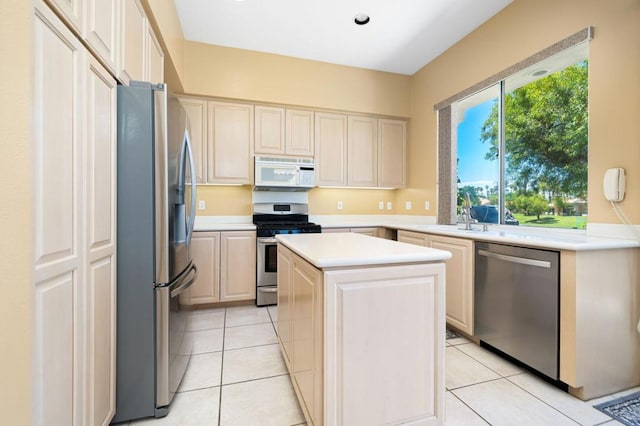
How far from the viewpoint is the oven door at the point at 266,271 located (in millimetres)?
3344

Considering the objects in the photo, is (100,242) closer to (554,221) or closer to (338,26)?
(338,26)

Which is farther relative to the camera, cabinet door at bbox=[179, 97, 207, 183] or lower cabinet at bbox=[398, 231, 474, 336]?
cabinet door at bbox=[179, 97, 207, 183]

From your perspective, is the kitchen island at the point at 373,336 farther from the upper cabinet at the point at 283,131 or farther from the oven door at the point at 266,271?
the upper cabinet at the point at 283,131

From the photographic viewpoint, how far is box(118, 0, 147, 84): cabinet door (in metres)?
1.63

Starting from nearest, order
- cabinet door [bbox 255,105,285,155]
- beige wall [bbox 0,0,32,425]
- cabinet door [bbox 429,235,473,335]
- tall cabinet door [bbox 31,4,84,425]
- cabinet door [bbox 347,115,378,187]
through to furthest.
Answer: beige wall [bbox 0,0,32,425] → tall cabinet door [bbox 31,4,84,425] → cabinet door [bbox 429,235,473,335] → cabinet door [bbox 255,105,285,155] → cabinet door [bbox 347,115,378,187]

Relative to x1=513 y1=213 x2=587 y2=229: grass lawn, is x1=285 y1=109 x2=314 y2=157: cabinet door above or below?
above

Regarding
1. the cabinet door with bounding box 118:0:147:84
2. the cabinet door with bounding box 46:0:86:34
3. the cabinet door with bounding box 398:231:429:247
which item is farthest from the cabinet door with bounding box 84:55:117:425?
the cabinet door with bounding box 398:231:429:247

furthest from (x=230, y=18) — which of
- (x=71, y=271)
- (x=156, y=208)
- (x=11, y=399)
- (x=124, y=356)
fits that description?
(x=11, y=399)

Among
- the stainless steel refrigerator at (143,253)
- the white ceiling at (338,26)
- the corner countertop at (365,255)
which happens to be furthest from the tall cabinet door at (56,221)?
the white ceiling at (338,26)

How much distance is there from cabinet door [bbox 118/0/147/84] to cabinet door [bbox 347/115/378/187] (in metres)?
2.59

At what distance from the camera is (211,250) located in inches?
127

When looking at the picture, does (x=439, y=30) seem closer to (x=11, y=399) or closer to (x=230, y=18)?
(x=230, y=18)

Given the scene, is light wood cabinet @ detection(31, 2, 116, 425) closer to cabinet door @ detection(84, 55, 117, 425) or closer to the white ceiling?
cabinet door @ detection(84, 55, 117, 425)

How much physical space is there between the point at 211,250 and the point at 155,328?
67.9 inches
